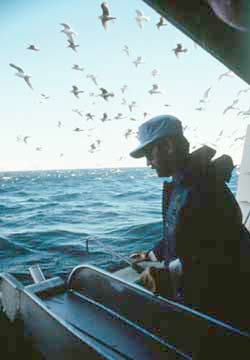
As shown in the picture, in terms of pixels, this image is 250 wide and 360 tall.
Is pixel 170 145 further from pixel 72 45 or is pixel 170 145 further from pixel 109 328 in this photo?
pixel 72 45

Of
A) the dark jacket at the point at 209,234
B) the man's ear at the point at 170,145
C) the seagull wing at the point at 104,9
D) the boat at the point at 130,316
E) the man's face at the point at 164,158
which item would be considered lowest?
the boat at the point at 130,316

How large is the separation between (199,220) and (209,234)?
112 millimetres

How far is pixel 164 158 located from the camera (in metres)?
2.44

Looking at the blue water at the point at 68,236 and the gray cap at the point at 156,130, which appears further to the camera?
the blue water at the point at 68,236

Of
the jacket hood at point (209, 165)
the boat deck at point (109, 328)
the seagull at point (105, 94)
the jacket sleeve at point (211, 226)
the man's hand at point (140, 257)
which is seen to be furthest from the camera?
the seagull at point (105, 94)

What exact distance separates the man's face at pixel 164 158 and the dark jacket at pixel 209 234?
0.20m

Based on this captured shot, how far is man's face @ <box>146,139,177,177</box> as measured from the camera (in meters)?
2.41

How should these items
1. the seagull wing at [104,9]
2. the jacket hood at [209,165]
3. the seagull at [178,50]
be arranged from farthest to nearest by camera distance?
the seagull at [178,50]
the seagull wing at [104,9]
the jacket hood at [209,165]

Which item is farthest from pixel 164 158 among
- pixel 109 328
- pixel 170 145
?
pixel 109 328

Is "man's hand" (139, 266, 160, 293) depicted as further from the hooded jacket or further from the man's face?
the man's face

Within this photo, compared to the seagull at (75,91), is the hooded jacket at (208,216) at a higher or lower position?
lower

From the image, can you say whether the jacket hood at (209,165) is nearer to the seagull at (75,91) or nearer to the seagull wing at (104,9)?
the seagull wing at (104,9)

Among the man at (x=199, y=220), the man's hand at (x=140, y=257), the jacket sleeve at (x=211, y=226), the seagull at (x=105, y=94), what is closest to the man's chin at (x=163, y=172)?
the man at (x=199, y=220)

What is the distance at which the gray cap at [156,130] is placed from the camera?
2.37 m
